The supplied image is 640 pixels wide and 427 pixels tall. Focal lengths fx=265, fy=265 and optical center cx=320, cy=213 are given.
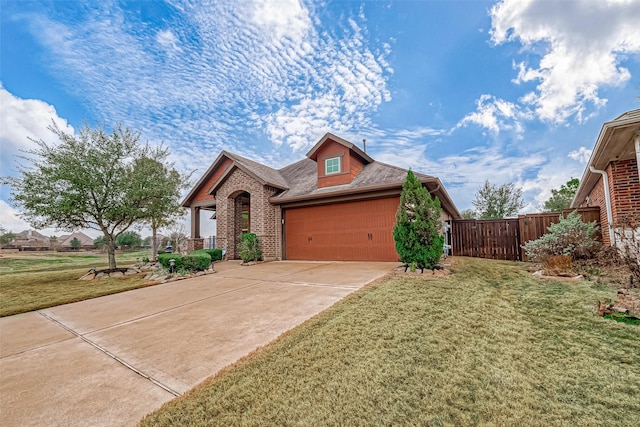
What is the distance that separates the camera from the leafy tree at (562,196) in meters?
22.9

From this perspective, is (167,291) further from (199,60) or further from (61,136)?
(199,60)

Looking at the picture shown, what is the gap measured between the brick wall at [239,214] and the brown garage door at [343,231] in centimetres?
73

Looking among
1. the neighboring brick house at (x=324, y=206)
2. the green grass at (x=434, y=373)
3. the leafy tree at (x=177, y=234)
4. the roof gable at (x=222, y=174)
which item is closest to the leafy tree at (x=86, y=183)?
the roof gable at (x=222, y=174)

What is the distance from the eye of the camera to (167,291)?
649 centimetres

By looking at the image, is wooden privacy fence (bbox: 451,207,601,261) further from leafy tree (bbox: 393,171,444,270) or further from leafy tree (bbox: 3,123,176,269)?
leafy tree (bbox: 3,123,176,269)

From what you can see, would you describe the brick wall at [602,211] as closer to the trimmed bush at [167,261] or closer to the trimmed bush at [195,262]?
the trimmed bush at [195,262]

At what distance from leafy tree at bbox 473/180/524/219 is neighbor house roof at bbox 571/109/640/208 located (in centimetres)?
1458

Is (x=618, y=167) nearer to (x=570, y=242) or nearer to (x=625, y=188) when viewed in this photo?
(x=625, y=188)

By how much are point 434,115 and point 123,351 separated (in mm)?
14933

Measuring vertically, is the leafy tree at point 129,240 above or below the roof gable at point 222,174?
below

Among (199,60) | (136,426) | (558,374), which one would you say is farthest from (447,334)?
(199,60)

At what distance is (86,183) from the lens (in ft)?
29.3

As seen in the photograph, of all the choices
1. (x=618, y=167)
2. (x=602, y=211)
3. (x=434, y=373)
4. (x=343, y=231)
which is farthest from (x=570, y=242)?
(x=434, y=373)

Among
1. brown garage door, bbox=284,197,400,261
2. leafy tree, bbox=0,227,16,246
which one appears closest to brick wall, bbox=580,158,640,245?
brown garage door, bbox=284,197,400,261
